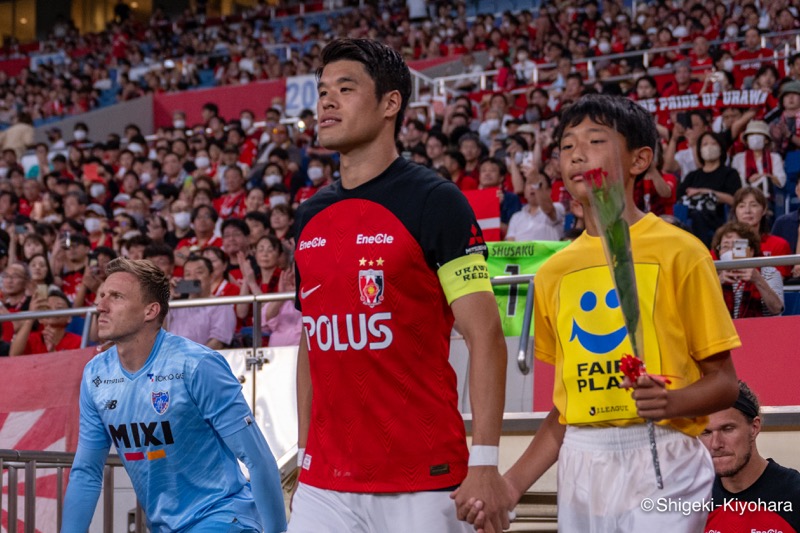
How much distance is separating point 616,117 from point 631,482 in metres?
1.01

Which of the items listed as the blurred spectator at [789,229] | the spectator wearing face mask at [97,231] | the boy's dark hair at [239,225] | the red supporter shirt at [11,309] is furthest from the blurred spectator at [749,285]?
the spectator wearing face mask at [97,231]

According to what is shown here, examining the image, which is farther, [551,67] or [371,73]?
[551,67]

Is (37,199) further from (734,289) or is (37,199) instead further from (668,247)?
(668,247)

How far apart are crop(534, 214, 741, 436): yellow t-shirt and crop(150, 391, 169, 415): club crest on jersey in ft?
5.99

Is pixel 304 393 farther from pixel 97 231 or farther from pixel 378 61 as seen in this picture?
pixel 97 231

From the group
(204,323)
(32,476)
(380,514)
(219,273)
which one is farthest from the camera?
(219,273)

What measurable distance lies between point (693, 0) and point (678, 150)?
8011 mm

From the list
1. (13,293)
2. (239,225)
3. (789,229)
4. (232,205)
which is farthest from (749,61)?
(13,293)

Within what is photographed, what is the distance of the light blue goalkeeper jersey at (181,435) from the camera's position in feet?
14.1

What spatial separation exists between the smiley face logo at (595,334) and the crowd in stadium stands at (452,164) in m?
1.82

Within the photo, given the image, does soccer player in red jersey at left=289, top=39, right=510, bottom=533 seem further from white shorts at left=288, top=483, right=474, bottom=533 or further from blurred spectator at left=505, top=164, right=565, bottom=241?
blurred spectator at left=505, top=164, right=565, bottom=241

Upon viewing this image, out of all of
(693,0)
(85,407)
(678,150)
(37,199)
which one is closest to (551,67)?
(693,0)

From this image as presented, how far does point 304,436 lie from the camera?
11.1ft

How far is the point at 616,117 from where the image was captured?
10.3 feet
